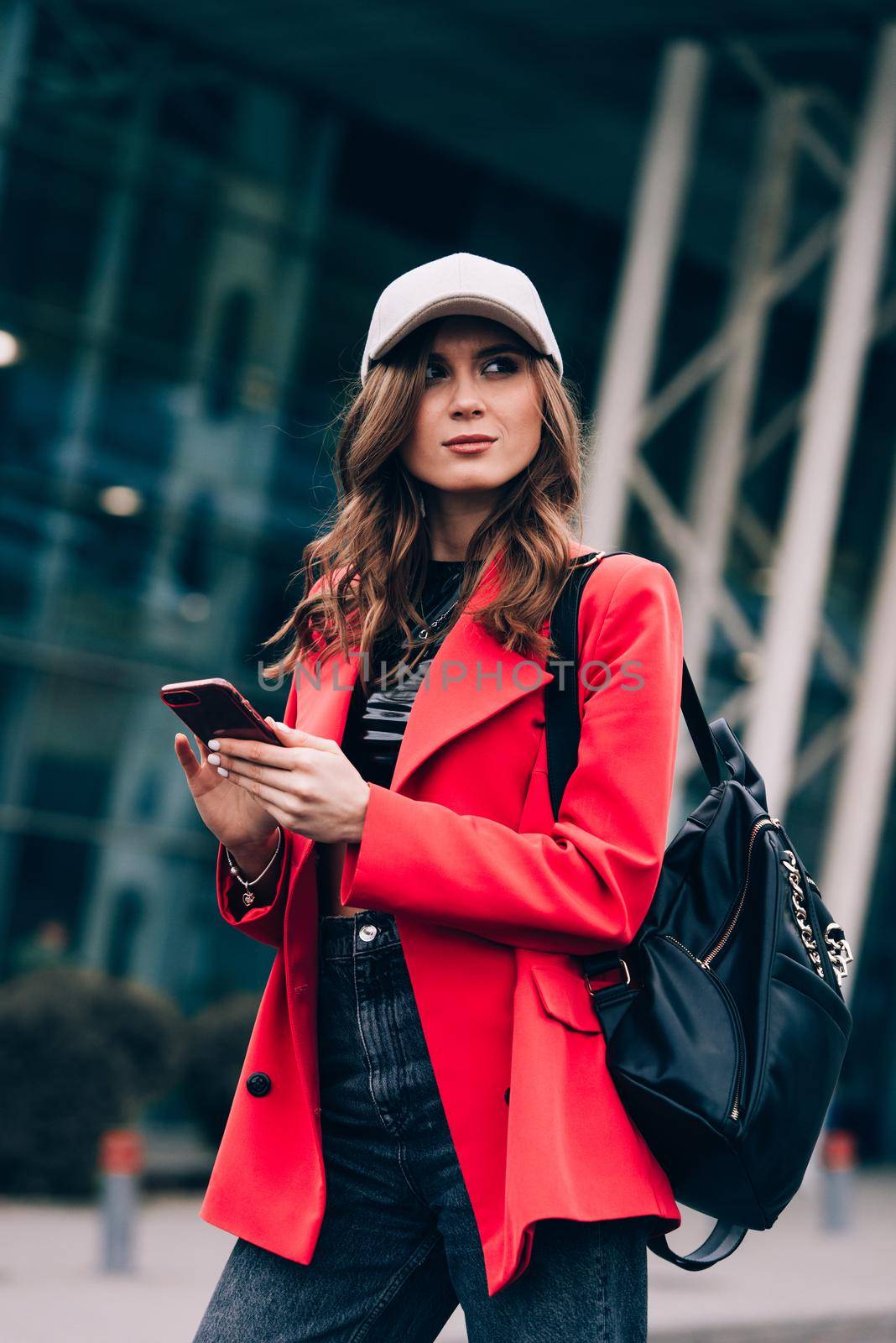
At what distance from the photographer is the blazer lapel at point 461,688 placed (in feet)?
6.75

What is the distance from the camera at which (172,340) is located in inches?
555

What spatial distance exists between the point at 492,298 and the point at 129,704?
11.8 meters

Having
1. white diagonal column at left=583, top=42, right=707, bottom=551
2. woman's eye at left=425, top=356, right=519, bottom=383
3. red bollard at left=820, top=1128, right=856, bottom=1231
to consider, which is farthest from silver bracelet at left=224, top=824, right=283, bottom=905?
red bollard at left=820, top=1128, right=856, bottom=1231

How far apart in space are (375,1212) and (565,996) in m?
0.43

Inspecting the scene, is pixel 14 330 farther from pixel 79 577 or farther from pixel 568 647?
pixel 568 647

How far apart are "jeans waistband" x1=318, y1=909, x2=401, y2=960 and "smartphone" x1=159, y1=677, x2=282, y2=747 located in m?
0.32

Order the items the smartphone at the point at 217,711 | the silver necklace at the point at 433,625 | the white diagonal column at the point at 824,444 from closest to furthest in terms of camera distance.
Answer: the smartphone at the point at 217,711, the silver necklace at the point at 433,625, the white diagonal column at the point at 824,444

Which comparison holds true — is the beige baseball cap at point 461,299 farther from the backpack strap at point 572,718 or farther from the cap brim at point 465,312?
the backpack strap at point 572,718

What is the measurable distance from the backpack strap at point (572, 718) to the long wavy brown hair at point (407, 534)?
0.9 inches

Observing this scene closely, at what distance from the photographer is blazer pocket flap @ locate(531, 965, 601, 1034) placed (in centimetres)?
197

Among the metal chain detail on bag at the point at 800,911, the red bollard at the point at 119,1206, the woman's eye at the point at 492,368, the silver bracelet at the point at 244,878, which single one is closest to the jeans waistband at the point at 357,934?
the silver bracelet at the point at 244,878

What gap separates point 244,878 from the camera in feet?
7.45

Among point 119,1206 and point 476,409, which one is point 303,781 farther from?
point 119,1206

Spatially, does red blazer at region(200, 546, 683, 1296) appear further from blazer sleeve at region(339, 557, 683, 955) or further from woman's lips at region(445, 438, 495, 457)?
woman's lips at region(445, 438, 495, 457)
